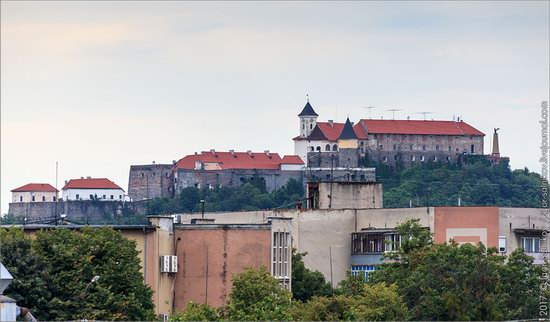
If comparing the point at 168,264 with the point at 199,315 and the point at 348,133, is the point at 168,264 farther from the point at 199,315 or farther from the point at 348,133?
the point at 348,133

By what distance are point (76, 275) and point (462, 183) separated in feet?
477

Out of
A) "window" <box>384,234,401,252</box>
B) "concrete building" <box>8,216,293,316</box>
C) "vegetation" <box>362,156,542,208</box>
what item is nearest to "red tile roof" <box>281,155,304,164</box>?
"vegetation" <box>362,156,542,208</box>

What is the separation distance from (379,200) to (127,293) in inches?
1414

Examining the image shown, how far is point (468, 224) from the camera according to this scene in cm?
6812

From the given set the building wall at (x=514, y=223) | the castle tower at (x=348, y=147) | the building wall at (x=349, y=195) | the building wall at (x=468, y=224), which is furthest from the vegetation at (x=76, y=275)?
the castle tower at (x=348, y=147)

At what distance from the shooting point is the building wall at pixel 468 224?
222 ft

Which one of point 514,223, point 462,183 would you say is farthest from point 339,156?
point 514,223

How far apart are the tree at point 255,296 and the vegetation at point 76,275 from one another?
73.7 inches

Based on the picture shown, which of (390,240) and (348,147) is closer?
(390,240)

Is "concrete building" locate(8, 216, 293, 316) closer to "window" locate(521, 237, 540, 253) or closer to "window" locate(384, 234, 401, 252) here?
"window" locate(384, 234, 401, 252)

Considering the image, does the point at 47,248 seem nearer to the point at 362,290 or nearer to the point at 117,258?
the point at 117,258

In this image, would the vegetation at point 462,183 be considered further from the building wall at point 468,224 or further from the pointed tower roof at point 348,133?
the building wall at point 468,224

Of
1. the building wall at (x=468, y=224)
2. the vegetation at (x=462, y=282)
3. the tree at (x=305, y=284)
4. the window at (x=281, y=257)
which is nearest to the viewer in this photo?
the vegetation at (x=462, y=282)

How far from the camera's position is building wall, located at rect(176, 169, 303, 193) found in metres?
196
